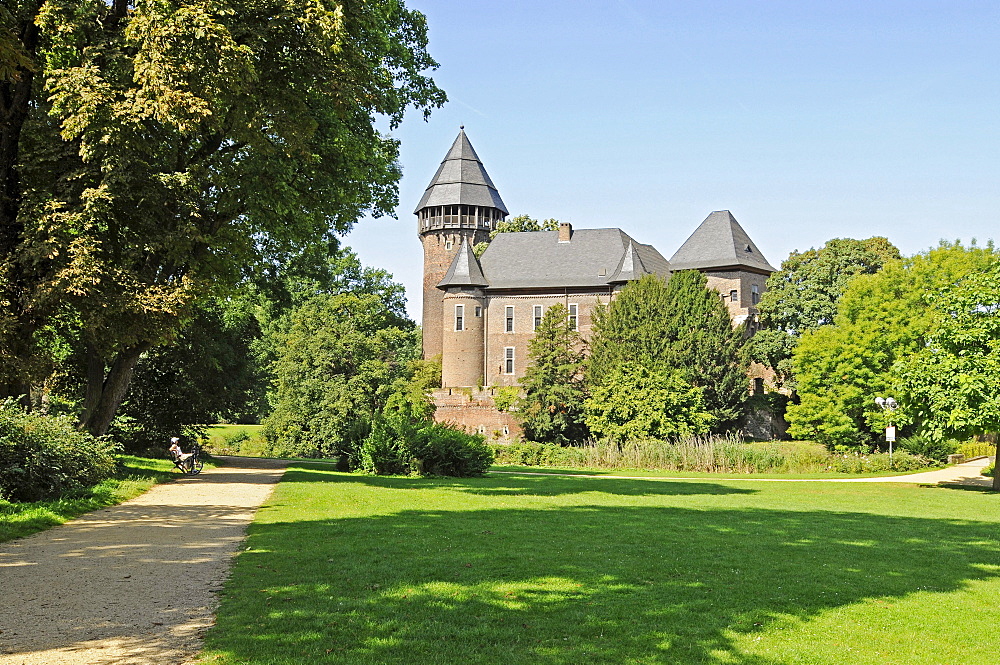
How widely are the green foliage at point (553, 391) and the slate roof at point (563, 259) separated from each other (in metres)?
12.6

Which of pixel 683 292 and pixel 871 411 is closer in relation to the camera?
pixel 871 411

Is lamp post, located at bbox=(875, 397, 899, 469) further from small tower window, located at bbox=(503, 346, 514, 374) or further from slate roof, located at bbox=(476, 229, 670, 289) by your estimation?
small tower window, located at bbox=(503, 346, 514, 374)

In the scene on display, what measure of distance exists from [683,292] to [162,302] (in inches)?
1582

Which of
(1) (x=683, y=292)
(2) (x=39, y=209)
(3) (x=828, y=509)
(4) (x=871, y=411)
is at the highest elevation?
(1) (x=683, y=292)

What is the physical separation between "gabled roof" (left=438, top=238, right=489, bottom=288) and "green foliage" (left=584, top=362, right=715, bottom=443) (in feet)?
65.1

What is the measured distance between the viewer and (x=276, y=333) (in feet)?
204

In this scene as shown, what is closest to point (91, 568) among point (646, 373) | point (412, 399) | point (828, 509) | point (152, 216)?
point (152, 216)

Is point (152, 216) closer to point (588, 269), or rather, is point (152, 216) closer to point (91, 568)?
point (91, 568)

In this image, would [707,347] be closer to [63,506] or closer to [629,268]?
[629,268]

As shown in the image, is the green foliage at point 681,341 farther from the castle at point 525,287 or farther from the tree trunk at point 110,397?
the tree trunk at point 110,397

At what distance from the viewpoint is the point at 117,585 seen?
8023 millimetres

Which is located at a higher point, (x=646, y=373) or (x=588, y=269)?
(x=588, y=269)

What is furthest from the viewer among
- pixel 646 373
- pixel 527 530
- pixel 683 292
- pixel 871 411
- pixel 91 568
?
pixel 683 292

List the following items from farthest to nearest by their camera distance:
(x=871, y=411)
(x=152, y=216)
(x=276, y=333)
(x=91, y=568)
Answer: (x=276, y=333) < (x=871, y=411) < (x=152, y=216) < (x=91, y=568)
